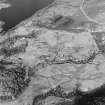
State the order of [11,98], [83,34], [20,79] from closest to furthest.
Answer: [11,98], [20,79], [83,34]

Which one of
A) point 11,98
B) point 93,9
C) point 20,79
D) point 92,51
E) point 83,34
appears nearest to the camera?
point 11,98

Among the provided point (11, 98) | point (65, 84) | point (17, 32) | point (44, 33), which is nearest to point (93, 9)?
point (44, 33)

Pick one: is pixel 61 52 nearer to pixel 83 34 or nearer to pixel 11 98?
pixel 83 34

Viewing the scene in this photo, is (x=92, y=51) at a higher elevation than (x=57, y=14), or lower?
lower

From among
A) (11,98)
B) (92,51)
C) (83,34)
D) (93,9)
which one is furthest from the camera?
(93,9)

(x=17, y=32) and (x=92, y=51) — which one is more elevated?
(x=17, y=32)

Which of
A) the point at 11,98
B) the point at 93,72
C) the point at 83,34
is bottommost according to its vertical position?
the point at 11,98

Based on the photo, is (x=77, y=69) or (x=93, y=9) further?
(x=93, y=9)

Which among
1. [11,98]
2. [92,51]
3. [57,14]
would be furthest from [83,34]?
[11,98]

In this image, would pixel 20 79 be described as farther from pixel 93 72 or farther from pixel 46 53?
pixel 93 72
